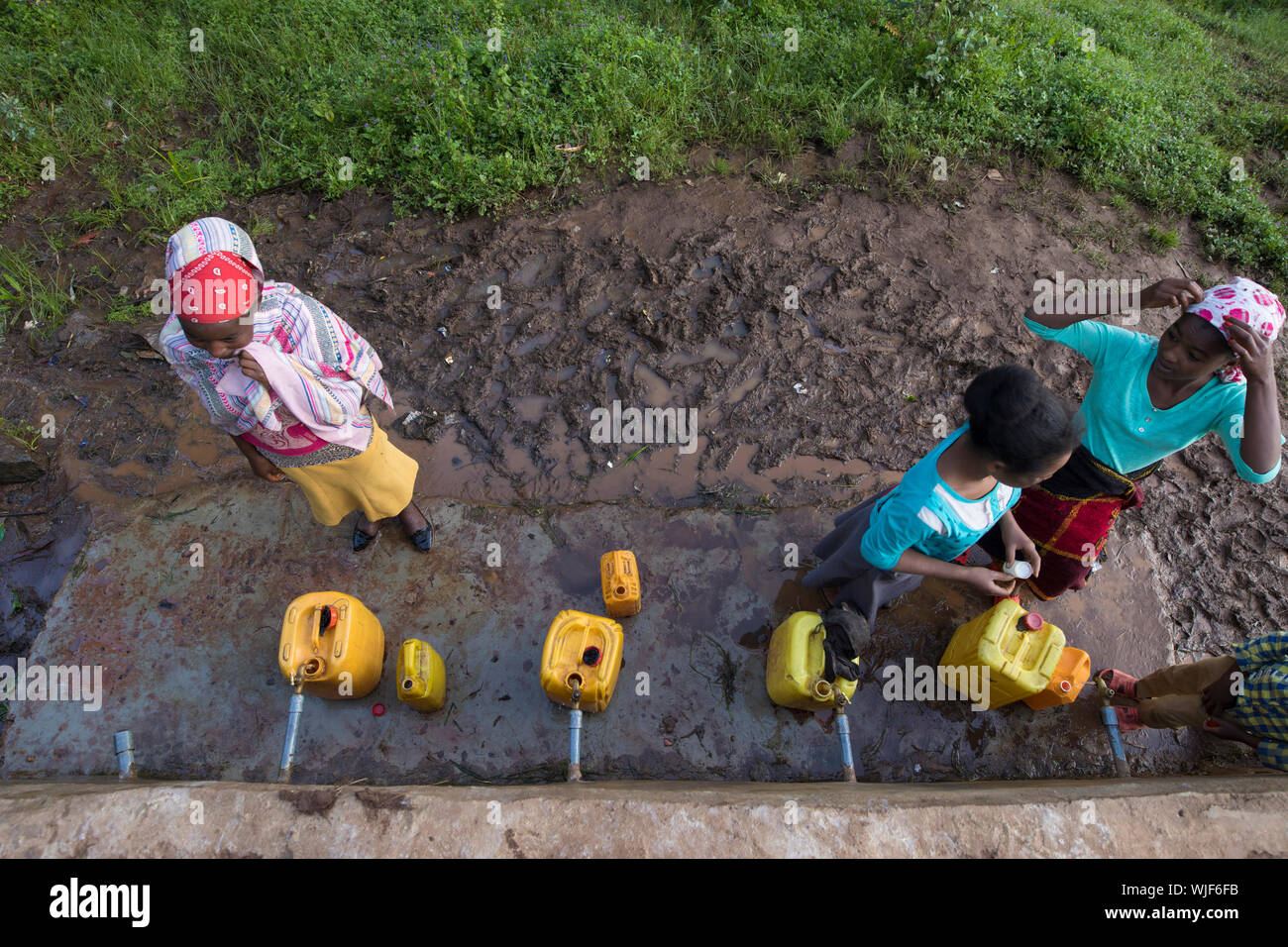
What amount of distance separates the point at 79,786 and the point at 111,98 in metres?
4.83

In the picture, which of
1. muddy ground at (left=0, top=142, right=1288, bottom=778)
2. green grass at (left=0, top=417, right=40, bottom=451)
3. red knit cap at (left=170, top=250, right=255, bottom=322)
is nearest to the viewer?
red knit cap at (left=170, top=250, right=255, bottom=322)

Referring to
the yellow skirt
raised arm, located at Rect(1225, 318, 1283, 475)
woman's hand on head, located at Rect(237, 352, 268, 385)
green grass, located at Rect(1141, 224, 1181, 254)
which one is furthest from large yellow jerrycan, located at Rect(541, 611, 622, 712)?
green grass, located at Rect(1141, 224, 1181, 254)

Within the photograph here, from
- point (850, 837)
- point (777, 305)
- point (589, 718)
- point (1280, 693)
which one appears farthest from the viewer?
point (777, 305)

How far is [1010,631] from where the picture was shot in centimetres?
238

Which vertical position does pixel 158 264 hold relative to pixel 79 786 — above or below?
above

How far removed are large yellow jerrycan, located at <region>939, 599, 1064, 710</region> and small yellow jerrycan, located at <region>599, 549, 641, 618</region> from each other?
48.4 inches

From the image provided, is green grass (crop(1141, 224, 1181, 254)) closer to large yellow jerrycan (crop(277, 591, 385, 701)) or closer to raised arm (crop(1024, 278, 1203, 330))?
raised arm (crop(1024, 278, 1203, 330))

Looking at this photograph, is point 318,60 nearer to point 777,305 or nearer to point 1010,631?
point 777,305

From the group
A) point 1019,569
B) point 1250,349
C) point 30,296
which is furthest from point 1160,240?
point 30,296

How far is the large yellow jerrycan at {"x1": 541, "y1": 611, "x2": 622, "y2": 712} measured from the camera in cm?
240

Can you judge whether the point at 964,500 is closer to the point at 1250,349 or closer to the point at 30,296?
the point at 1250,349

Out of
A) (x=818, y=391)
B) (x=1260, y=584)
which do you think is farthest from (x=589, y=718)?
(x=1260, y=584)

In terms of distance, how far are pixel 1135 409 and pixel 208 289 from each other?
2833mm

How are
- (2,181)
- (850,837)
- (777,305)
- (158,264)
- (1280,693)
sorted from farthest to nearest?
1. (2,181)
2. (158,264)
3. (777,305)
4. (1280,693)
5. (850,837)
